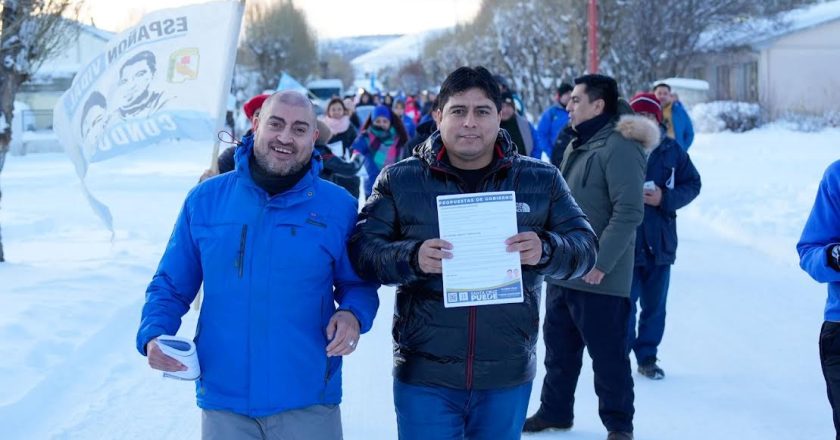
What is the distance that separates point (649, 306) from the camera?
662 centimetres

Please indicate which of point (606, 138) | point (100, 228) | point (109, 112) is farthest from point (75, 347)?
point (100, 228)

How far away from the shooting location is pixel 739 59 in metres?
42.9

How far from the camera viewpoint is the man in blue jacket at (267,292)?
3131 mm

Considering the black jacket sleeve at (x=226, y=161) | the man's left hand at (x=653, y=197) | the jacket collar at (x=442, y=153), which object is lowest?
the man's left hand at (x=653, y=197)

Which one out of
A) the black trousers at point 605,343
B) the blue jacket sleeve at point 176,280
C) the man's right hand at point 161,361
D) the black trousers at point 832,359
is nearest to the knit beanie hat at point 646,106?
the black trousers at point 605,343

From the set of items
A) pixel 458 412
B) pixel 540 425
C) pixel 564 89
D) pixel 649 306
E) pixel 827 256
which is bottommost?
pixel 540 425

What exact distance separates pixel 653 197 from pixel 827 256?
9.96 feet

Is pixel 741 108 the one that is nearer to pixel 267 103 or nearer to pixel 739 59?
pixel 739 59

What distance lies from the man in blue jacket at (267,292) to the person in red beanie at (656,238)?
12.3ft

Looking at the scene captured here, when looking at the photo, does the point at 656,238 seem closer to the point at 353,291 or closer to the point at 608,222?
the point at 608,222

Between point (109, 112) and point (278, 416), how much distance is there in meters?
4.75

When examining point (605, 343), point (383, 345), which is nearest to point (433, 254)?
point (605, 343)

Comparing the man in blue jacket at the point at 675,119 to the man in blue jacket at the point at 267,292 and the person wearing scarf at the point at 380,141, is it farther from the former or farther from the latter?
the man in blue jacket at the point at 267,292

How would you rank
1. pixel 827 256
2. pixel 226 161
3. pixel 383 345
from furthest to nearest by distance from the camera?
1. pixel 383 345
2. pixel 226 161
3. pixel 827 256
